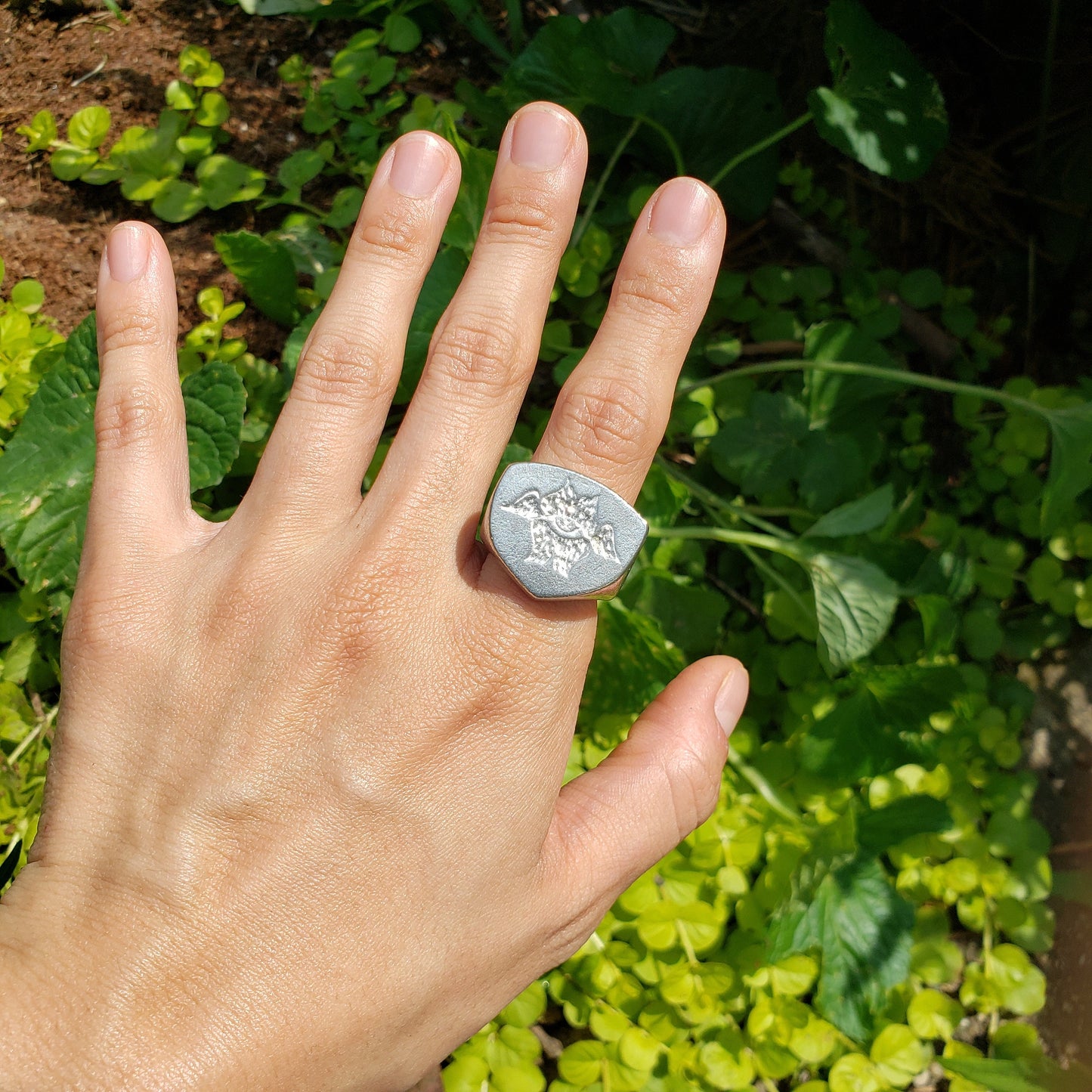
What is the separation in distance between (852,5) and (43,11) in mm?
1941

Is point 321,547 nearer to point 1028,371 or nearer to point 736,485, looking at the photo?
point 736,485

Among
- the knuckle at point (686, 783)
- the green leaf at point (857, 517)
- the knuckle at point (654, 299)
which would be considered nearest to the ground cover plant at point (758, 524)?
the green leaf at point (857, 517)

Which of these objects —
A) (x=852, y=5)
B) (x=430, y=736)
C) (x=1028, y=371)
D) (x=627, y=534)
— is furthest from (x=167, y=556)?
(x=1028, y=371)

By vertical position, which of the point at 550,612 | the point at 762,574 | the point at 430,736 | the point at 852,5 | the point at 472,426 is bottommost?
the point at 762,574

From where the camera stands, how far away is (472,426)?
4.50 feet

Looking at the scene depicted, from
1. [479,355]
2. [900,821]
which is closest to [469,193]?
[479,355]

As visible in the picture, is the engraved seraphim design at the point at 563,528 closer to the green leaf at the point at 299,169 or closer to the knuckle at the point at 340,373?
the knuckle at the point at 340,373

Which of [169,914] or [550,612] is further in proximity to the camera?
[550,612]

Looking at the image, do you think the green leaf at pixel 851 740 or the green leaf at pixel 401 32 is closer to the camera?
the green leaf at pixel 851 740

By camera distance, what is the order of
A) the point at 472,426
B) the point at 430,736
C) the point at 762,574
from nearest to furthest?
1. the point at 430,736
2. the point at 472,426
3. the point at 762,574

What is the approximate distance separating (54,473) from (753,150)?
1.59 metres

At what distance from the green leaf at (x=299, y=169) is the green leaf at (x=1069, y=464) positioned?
178cm

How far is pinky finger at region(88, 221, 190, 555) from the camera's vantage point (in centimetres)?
139

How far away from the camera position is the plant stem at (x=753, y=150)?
1.95 metres
